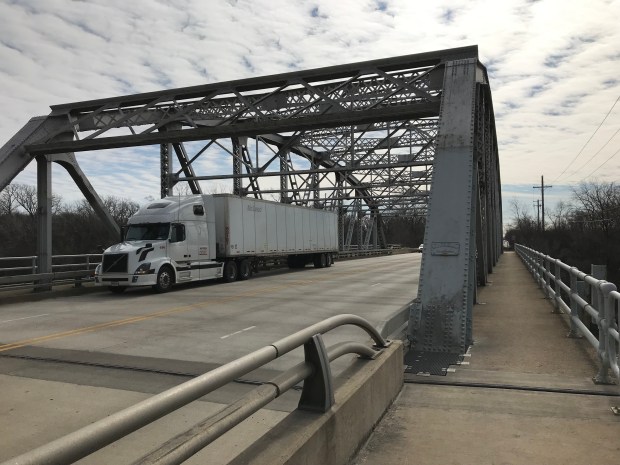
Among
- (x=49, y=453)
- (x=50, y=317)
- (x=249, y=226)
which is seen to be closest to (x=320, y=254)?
(x=249, y=226)

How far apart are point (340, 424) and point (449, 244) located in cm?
517

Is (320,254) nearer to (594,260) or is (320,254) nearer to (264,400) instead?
(264,400)

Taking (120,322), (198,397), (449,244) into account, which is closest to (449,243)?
(449,244)

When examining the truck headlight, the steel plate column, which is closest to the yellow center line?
the truck headlight

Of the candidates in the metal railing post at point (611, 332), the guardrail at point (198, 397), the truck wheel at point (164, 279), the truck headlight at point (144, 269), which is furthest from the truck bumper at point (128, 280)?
the metal railing post at point (611, 332)

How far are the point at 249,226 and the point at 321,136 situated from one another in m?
13.1

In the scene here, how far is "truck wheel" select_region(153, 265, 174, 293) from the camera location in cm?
1860

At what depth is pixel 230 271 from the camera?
23.3 meters

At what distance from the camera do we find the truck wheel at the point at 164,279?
61.0ft

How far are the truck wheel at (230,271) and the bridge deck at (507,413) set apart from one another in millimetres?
15879

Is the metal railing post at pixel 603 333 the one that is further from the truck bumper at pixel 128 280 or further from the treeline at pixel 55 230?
the treeline at pixel 55 230

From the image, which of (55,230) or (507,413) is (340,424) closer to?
(507,413)

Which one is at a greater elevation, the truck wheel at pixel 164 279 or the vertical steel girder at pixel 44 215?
the vertical steel girder at pixel 44 215

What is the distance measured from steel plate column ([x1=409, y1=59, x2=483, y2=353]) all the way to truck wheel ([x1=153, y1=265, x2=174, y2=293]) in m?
12.5
